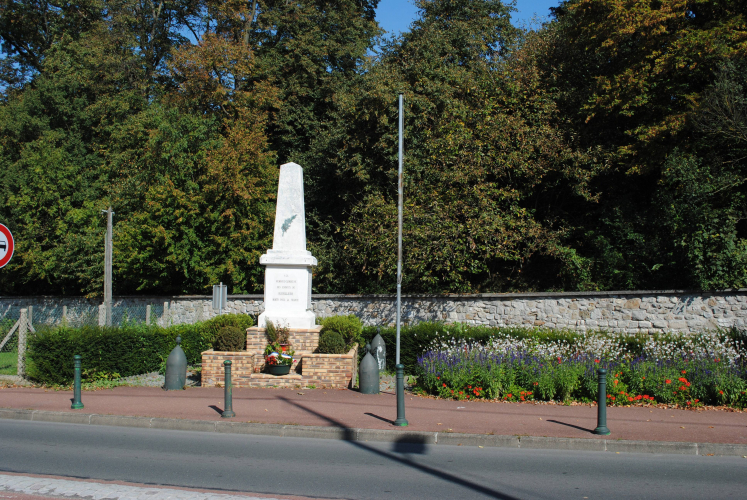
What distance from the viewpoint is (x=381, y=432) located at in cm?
908

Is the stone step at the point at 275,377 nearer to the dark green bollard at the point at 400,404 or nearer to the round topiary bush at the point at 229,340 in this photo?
the round topiary bush at the point at 229,340

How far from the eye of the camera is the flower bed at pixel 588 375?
11.4 metres

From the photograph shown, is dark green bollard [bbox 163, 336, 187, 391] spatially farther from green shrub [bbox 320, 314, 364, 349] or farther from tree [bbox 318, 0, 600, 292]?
tree [bbox 318, 0, 600, 292]

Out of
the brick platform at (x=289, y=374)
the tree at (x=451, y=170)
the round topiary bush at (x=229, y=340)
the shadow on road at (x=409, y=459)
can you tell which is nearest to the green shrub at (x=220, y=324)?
the round topiary bush at (x=229, y=340)

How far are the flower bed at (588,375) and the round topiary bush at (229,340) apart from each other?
14.0ft

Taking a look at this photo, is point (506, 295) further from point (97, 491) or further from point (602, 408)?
point (97, 491)

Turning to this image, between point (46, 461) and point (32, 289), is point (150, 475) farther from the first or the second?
point (32, 289)

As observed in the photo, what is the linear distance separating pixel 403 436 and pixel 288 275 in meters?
6.74

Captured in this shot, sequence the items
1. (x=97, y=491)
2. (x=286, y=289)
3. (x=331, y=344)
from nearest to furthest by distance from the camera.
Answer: (x=97, y=491)
(x=331, y=344)
(x=286, y=289)

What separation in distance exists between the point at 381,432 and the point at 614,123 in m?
18.0

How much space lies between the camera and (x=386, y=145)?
24.6m

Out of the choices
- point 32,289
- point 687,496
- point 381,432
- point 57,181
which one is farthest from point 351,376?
point 32,289

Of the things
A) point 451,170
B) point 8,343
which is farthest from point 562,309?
point 8,343

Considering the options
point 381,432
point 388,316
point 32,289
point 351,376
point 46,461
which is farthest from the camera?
point 32,289
